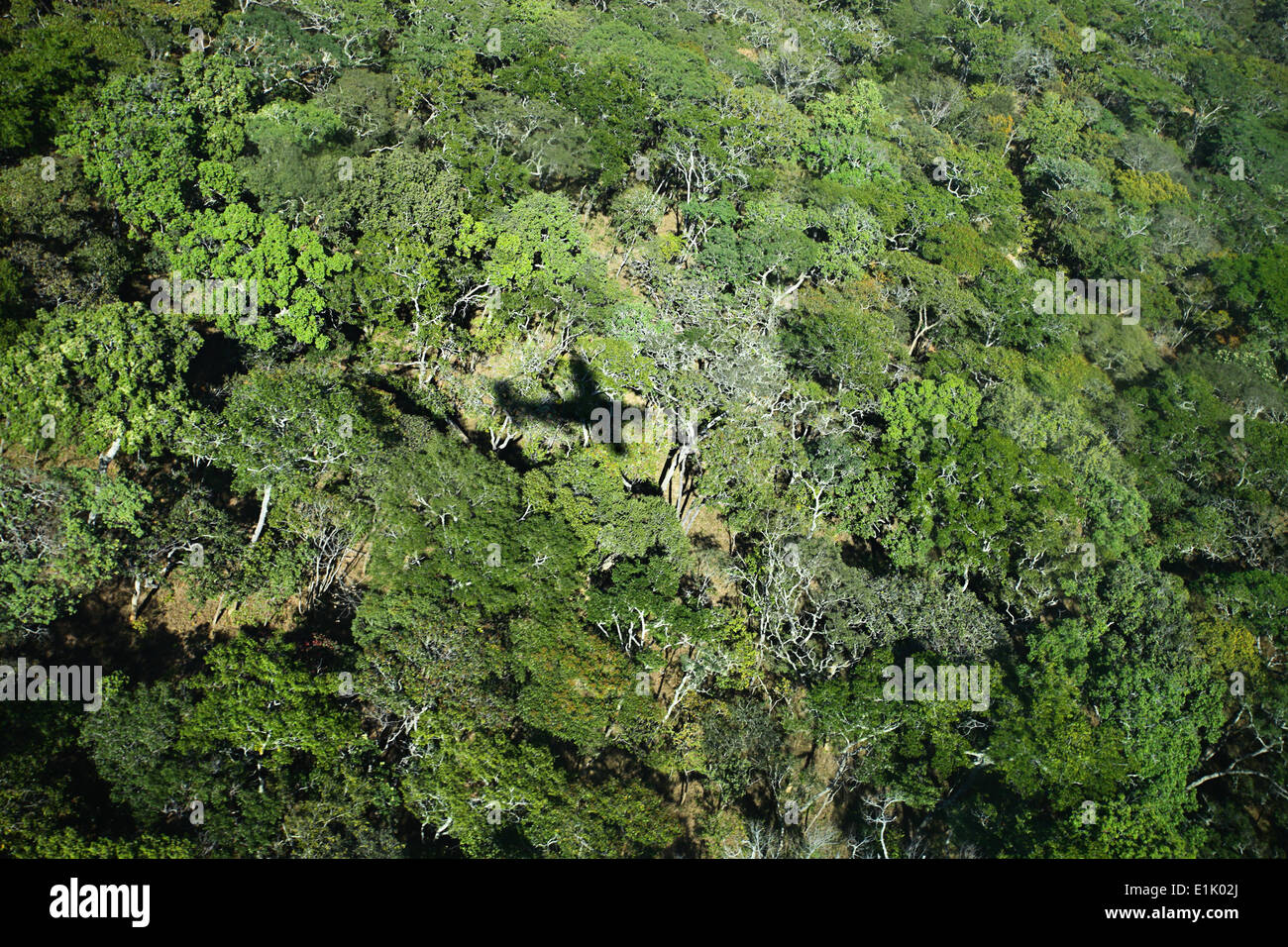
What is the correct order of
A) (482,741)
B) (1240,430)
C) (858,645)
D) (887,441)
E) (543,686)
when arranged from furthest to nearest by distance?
(1240,430), (887,441), (858,645), (543,686), (482,741)

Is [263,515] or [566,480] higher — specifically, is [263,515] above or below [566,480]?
below

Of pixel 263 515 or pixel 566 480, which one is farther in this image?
pixel 566 480

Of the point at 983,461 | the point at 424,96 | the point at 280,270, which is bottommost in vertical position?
the point at 983,461

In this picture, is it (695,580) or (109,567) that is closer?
(109,567)

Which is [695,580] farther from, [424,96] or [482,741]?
[424,96]

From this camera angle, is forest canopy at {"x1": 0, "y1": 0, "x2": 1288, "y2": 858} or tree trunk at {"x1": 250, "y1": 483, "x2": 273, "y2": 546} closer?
forest canopy at {"x1": 0, "y1": 0, "x2": 1288, "y2": 858}

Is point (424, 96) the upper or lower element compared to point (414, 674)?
upper

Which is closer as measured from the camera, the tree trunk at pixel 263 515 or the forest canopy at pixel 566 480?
the forest canopy at pixel 566 480
